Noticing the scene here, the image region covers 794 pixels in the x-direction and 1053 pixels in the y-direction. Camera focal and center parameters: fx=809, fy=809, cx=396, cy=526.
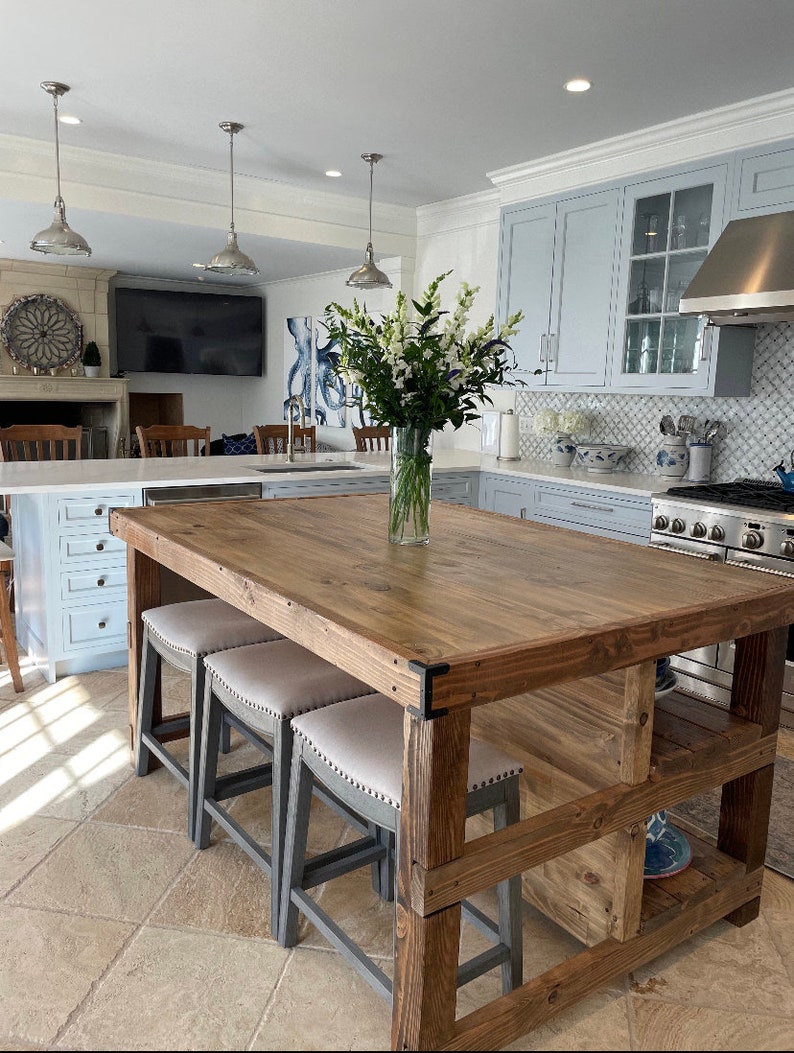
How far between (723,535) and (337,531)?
1.90m

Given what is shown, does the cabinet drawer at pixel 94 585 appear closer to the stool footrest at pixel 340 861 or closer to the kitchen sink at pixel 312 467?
the kitchen sink at pixel 312 467

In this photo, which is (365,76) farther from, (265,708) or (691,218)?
(265,708)

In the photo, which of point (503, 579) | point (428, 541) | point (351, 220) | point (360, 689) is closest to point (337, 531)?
point (428, 541)

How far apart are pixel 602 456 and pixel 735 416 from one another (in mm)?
741

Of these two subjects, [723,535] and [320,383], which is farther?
[320,383]

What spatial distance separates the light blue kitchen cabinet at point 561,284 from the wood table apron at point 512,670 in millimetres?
2456

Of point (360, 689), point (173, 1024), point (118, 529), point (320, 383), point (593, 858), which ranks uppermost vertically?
point (320, 383)

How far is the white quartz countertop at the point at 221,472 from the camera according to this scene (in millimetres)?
3537

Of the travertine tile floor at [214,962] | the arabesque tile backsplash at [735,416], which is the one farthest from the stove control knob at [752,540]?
the travertine tile floor at [214,962]

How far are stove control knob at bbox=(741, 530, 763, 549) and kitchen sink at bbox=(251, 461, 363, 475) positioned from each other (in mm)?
2082

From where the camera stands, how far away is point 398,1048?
1459 millimetres

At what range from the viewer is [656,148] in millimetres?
4109

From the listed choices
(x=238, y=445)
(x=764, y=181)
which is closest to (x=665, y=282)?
(x=764, y=181)

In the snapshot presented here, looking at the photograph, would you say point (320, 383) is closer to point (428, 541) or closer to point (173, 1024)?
point (428, 541)
